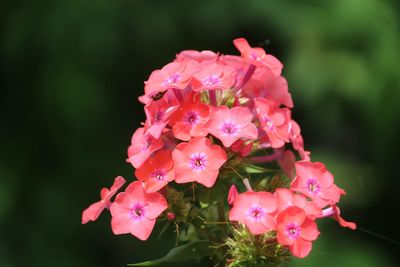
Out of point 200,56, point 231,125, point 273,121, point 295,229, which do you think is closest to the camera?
point 295,229

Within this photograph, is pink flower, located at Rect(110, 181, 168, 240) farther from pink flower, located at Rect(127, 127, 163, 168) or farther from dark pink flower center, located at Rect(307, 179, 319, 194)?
dark pink flower center, located at Rect(307, 179, 319, 194)

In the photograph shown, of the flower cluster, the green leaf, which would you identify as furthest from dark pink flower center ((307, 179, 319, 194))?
the green leaf

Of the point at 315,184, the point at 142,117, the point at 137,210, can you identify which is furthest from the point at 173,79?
the point at 142,117

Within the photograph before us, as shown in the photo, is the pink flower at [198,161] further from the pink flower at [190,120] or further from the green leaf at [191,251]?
the green leaf at [191,251]

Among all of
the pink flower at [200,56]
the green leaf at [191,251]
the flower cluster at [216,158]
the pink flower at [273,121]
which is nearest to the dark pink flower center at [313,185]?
the flower cluster at [216,158]

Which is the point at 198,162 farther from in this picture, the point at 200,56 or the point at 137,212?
the point at 200,56
